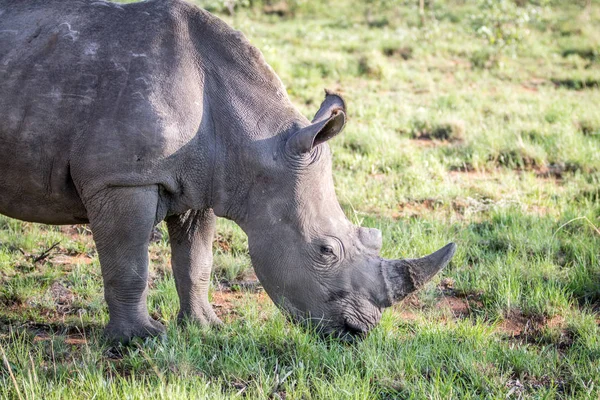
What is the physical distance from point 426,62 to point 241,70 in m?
10.9

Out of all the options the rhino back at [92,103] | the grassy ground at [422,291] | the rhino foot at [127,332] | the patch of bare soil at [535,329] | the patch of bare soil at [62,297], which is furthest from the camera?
the patch of bare soil at [62,297]

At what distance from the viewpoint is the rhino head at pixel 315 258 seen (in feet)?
16.5

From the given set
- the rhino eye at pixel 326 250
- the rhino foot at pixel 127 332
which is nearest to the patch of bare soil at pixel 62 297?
the rhino foot at pixel 127 332

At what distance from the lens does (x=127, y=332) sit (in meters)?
5.23

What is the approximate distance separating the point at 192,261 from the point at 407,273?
1.60 metres

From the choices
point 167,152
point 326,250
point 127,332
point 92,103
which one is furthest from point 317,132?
point 127,332

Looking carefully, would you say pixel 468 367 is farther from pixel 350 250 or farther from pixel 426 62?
pixel 426 62

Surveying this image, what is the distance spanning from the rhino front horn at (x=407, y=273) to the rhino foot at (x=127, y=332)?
4.80 feet

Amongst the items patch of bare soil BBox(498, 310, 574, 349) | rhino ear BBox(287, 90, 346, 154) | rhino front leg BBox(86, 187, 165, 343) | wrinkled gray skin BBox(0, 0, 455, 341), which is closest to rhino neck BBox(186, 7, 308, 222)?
wrinkled gray skin BBox(0, 0, 455, 341)

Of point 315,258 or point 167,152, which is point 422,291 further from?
point 167,152

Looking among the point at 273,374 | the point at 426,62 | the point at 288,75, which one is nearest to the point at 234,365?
the point at 273,374

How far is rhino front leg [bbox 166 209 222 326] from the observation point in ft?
18.8

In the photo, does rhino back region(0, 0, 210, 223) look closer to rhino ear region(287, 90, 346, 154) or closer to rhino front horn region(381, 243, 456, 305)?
rhino ear region(287, 90, 346, 154)

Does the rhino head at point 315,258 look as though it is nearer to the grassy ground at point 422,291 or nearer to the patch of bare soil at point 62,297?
the grassy ground at point 422,291
